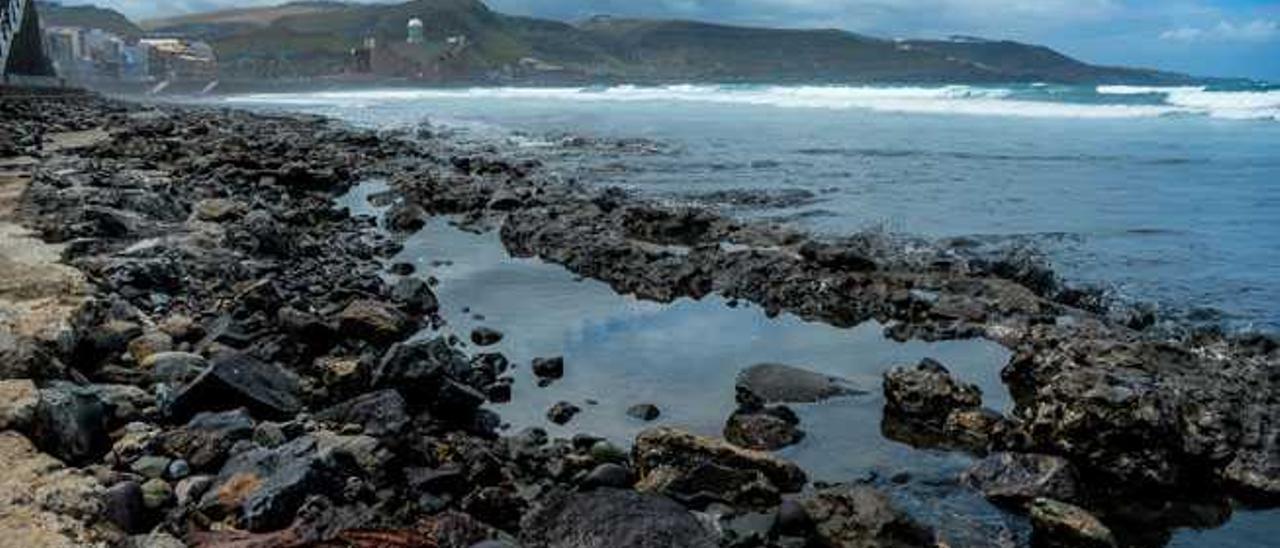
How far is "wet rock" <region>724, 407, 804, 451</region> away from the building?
480 feet

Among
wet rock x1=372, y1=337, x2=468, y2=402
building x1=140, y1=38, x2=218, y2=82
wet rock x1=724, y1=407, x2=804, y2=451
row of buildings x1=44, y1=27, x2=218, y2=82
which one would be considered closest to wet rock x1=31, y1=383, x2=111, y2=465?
wet rock x1=372, y1=337, x2=468, y2=402

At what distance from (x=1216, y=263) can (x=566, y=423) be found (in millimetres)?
10239

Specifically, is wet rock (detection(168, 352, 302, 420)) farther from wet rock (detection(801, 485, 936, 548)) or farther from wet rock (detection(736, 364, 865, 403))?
wet rock (detection(801, 485, 936, 548))

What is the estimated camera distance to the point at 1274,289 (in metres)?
12.2

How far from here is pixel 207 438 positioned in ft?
20.7

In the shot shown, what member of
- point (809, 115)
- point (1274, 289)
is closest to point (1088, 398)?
point (1274, 289)

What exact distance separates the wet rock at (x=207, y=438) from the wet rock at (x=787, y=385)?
12.6 feet

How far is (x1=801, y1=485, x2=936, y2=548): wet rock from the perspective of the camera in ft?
18.8

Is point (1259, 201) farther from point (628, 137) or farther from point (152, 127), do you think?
point (152, 127)

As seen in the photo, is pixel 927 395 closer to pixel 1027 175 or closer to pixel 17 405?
pixel 17 405

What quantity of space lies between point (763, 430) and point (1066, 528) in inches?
90.9

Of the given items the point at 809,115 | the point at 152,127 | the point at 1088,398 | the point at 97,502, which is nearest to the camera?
the point at 97,502

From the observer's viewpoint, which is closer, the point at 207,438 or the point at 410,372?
the point at 207,438

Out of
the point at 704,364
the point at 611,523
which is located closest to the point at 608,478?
the point at 611,523
